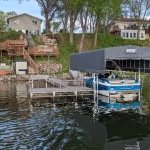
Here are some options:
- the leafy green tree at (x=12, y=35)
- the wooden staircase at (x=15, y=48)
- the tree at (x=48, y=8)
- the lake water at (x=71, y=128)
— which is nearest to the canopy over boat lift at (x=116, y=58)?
the lake water at (x=71, y=128)

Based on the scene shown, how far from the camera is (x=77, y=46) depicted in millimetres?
58031

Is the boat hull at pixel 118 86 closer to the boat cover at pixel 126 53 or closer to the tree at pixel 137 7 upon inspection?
the boat cover at pixel 126 53

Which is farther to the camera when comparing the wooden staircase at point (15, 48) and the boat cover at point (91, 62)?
the wooden staircase at point (15, 48)

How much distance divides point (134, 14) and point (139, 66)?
49.2 m

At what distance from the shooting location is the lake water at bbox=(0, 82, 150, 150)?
36.3 feet

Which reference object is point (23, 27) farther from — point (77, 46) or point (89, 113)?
point (89, 113)

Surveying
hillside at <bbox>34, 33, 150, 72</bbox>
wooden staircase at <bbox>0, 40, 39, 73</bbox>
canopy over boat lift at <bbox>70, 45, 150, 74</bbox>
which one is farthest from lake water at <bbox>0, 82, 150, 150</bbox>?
hillside at <bbox>34, 33, 150, 72</bbox>

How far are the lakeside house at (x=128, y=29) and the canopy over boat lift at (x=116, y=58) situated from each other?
51.3 metres

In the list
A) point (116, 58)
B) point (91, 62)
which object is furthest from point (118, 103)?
point (116, 58)

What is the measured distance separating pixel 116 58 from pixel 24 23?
5538 centimetres

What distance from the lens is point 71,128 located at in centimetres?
1351

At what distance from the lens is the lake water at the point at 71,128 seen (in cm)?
1106

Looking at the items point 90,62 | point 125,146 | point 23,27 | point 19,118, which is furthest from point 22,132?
point 23,27

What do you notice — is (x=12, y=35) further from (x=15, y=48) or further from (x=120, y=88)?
(x=120, y=88)
